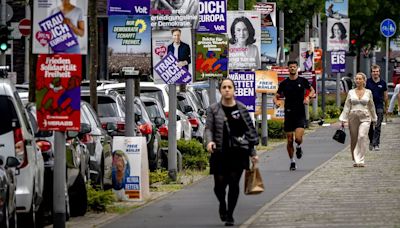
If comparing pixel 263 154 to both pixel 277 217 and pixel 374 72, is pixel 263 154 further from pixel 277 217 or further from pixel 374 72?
pixel 277 217

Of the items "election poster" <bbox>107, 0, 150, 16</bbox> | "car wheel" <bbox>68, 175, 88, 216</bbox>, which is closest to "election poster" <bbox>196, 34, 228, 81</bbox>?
"election poster" <bbox>107, 0, 150, 16</bbox>

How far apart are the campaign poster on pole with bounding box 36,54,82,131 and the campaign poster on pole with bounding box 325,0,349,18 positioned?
4026 centimetres

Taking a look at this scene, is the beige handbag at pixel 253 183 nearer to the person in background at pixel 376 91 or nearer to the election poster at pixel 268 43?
the person in background at pixel 376 91

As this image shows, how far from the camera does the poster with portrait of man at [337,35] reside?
181ft

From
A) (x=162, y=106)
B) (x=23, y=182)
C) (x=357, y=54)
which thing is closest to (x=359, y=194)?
(x=23, y=182)

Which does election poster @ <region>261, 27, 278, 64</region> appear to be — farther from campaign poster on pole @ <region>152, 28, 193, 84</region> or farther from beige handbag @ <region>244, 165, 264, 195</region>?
beige handbag @ <region>244, 165, 264, 195</region>

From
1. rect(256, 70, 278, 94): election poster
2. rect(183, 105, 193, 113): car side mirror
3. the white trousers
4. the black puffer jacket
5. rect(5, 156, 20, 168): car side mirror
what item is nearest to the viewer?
rect(5, 156, 20, 168): car side mirror

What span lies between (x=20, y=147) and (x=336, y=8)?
Result: 41.2m

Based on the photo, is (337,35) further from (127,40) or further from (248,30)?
(127,40)

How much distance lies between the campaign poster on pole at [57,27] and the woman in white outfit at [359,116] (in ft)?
38.3

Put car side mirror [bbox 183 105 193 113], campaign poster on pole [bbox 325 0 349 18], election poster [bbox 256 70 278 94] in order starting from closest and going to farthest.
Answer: car side mirror [bbox 183 105 193 113] < election poster [bbox 256 70 278 94] < campaign poster on pole [bbox 325 0 349 18]

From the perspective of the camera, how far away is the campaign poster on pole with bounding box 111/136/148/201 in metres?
21.7

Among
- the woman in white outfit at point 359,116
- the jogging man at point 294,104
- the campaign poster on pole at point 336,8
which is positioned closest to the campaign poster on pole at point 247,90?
the jogging man at point 294,104

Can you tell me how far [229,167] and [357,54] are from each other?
5441 centimetres
